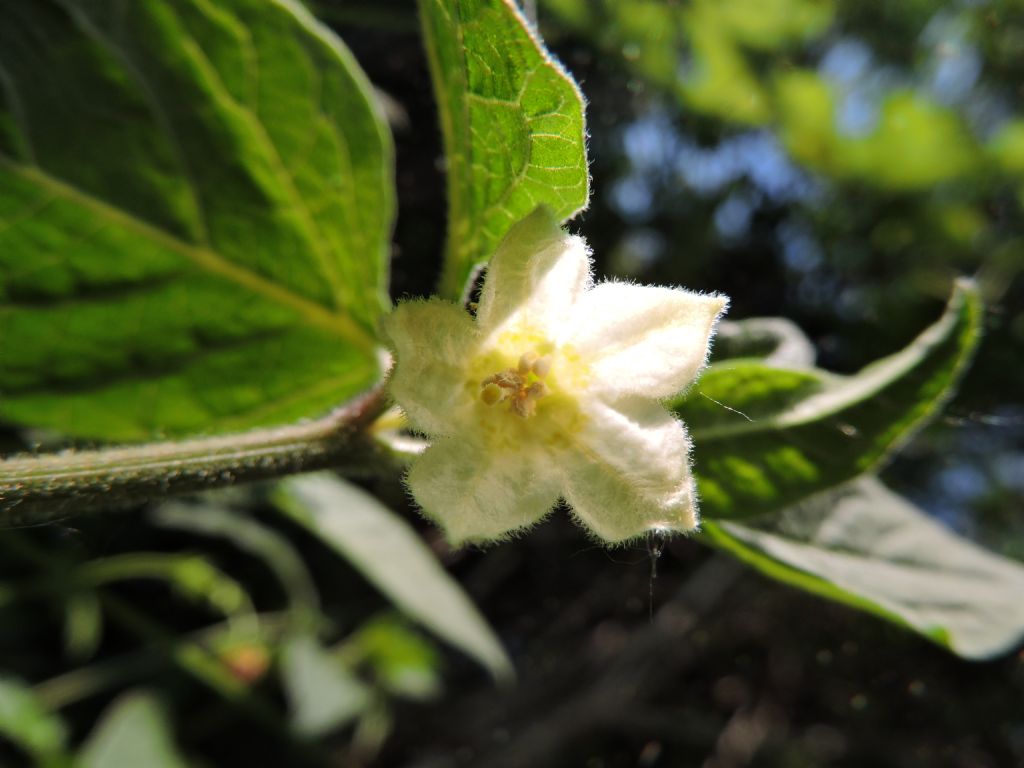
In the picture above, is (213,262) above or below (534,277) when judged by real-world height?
below

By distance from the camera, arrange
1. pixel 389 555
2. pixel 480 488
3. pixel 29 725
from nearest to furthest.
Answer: pixel 480 488 < pixel 389 555 < pixel 29 725

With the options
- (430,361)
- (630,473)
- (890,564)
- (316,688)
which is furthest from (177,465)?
(316,688)

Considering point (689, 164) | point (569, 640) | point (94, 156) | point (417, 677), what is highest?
point (94, 156)

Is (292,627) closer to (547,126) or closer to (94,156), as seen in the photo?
(94,156)

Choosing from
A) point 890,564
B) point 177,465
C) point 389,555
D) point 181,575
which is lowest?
point 181,575

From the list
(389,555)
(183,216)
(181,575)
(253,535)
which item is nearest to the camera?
(183,216)

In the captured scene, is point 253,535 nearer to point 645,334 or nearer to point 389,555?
→ point 389,555

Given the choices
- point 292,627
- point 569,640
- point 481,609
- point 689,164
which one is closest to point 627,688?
point 569,640
